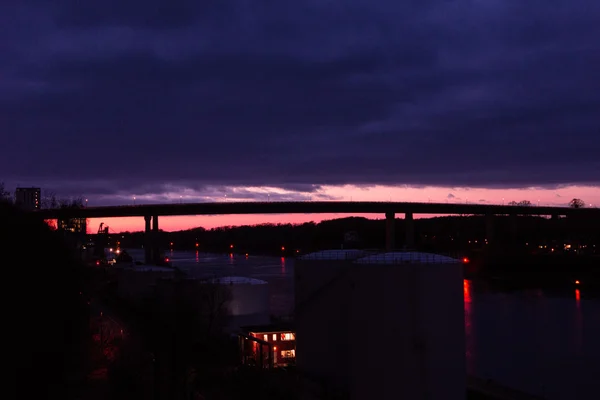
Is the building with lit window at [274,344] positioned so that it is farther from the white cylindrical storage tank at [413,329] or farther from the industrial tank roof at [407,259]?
the industrial tank roof at [407,259]

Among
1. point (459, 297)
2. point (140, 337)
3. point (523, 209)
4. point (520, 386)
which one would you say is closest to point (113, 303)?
point (140, 337)

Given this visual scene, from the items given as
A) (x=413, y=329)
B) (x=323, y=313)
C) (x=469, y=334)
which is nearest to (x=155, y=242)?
(x=469, y=334)

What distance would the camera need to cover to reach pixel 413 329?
1109 cm

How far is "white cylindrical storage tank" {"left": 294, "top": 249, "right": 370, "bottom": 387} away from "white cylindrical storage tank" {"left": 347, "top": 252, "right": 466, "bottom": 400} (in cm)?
153

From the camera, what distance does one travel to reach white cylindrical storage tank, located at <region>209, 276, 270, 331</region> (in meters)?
19.0

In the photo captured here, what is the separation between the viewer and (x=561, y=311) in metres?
29.8

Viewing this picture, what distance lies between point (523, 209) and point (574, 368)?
47.0 meters

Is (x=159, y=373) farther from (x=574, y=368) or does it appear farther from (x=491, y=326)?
(x=491, y=326)

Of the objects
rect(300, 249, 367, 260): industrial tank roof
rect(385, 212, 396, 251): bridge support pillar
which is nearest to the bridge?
rect(385, 212, 396, 251): bridge support pillar

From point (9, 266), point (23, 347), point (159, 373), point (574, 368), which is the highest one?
point (9, 266)

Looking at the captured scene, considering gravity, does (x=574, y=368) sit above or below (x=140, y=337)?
below

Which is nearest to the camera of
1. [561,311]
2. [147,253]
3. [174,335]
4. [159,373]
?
[159,373]

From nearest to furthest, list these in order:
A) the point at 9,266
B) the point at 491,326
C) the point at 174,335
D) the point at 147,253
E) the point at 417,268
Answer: the point at 9,266 → the point at 417,268 → the point at 174,335 → the point at 491,326 → the point at 147,253

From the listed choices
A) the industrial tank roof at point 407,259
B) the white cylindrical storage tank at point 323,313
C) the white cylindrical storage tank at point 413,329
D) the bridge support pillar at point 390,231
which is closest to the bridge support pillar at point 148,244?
the bridge support pillar at point 390,231
